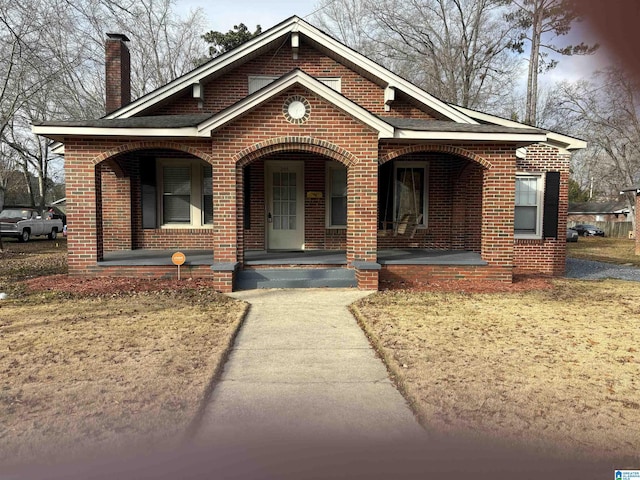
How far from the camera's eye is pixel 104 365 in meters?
4.55

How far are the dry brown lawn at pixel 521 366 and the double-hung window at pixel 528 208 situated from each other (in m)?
4.07

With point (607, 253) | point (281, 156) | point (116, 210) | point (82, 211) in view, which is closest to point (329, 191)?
point (281, 156)

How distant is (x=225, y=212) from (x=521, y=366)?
6.05m

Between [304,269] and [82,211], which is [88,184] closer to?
[82,211]

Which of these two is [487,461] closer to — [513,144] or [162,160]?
[513,144]

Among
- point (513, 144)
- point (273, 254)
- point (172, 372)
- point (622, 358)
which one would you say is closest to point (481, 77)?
point (513, 144)

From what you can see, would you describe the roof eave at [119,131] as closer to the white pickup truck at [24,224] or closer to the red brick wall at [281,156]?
the red brick wall at [281,156]

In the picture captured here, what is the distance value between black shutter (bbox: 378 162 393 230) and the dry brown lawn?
4.34 m

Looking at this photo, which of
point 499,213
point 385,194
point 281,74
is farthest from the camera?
point 385,194

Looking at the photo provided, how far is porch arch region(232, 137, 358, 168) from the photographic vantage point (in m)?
8.84

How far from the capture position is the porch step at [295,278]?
354 inches

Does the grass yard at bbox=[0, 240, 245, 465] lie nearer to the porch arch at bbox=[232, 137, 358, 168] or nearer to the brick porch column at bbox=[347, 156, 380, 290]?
the porch arch at bbox=[232, 137, 358, 168]

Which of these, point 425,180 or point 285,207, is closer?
point 285,207

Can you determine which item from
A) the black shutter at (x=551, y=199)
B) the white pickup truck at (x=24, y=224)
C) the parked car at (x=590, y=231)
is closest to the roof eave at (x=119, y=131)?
the black shutter at (x=551, y=199)
